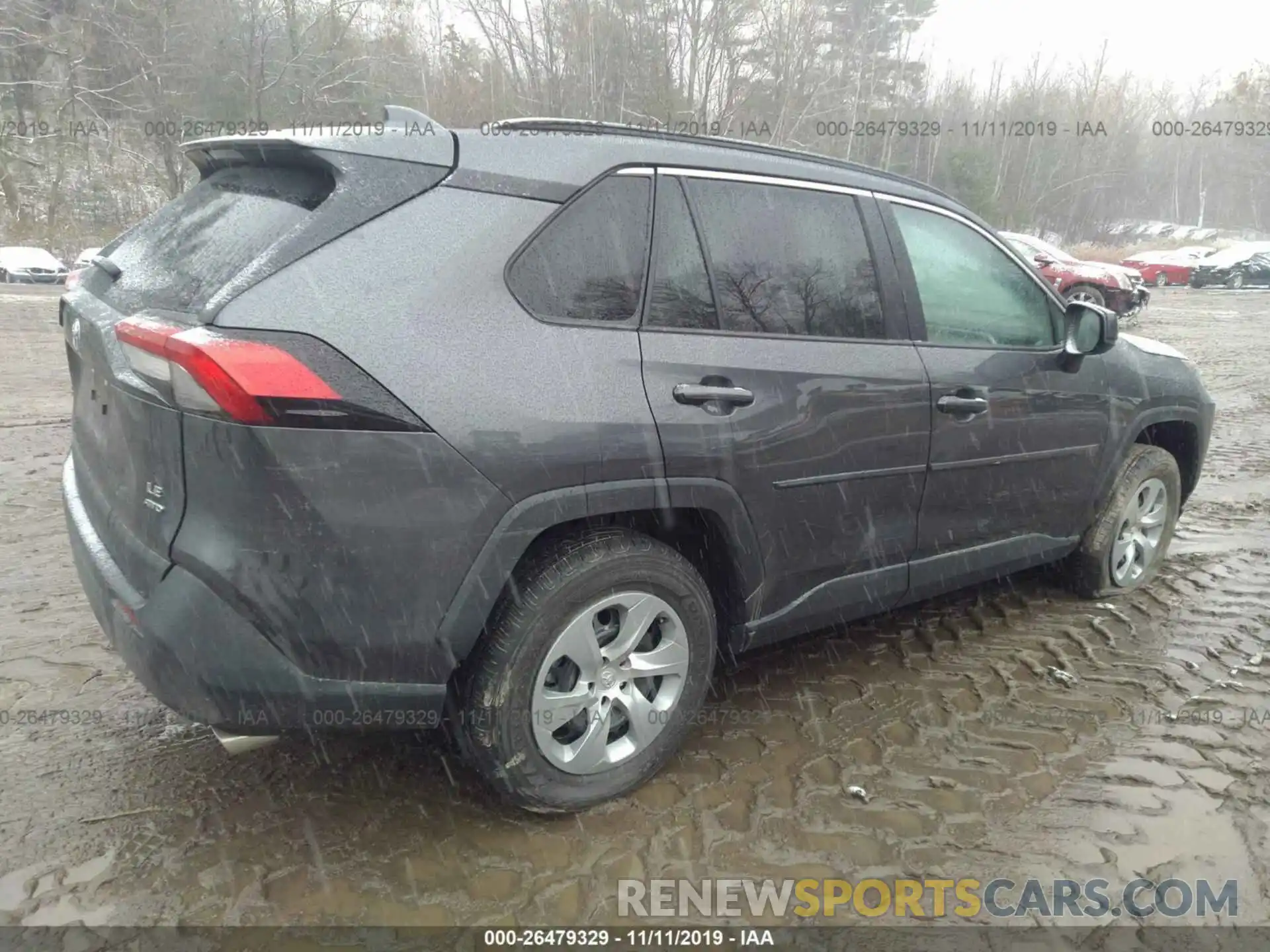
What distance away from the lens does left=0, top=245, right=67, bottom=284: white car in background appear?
22141 millimetres

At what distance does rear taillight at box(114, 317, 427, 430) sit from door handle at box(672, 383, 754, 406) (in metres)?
0.75

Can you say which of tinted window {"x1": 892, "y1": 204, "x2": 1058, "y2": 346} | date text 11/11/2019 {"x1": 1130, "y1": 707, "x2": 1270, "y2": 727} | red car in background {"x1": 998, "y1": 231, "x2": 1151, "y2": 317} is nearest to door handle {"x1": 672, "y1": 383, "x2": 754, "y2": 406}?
tinted window {"x1": 892, "y1": 204, "x2": 1058, "y2": 346}

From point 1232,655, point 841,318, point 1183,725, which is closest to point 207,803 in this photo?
point 841,318

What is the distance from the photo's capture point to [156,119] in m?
27.1

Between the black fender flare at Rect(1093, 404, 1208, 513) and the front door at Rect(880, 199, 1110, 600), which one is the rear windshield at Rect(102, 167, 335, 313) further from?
the black fender flare at Rect(1093, 404, 1208, 513)

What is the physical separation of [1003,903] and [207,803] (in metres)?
2.16

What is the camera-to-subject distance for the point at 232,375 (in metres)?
1.89

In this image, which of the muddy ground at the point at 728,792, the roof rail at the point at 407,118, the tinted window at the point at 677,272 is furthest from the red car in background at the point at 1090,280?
the roof rail at the point at 407,118

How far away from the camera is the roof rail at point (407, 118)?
2336mm

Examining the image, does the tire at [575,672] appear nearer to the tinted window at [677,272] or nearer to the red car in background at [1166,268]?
the tinted window at [677,272]

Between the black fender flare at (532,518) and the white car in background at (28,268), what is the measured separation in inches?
962

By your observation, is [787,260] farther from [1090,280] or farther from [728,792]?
[1090,280]

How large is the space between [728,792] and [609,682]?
549 mm

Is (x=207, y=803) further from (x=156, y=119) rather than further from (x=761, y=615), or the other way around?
(x=156, y=119)
